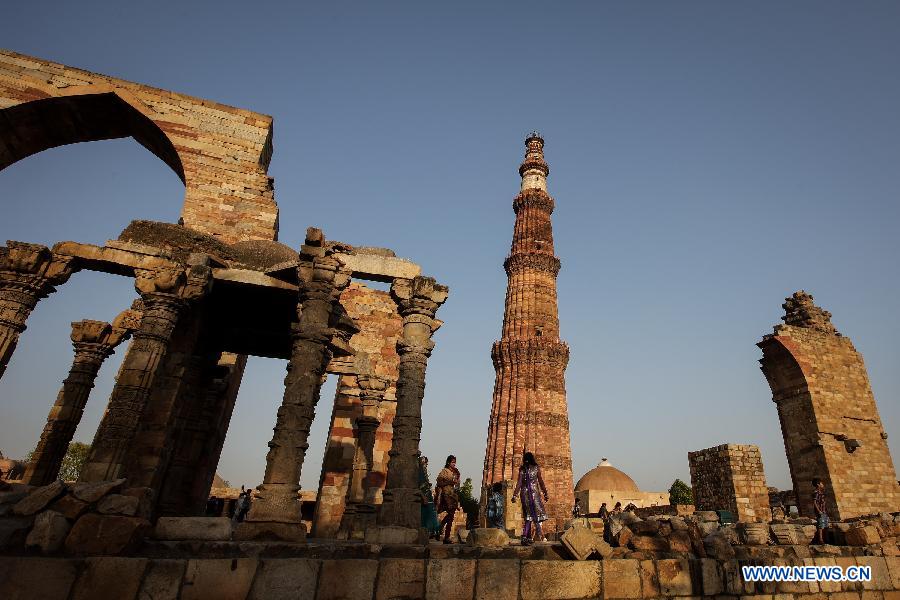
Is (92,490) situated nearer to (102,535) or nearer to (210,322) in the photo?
(102,535)

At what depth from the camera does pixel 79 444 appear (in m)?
39.0

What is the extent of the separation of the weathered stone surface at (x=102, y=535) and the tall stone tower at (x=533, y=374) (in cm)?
2170

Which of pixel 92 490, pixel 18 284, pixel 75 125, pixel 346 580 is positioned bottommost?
pixel 346 580

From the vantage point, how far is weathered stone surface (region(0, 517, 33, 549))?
151 inches

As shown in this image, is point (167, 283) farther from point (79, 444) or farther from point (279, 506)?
point (79, 444)

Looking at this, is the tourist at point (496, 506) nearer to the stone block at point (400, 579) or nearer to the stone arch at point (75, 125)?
the stone block at point (400, 579)

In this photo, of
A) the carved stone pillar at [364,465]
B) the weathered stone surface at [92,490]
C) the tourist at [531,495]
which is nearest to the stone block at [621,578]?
the tourist at [531,495]

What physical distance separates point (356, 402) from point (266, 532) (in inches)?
339

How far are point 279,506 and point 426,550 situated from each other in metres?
1.81

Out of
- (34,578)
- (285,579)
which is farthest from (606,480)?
(34,578)

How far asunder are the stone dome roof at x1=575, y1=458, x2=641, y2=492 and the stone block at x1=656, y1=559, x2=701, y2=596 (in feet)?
104

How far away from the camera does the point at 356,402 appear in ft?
44.7

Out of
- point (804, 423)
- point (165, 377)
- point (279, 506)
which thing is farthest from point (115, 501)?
point (804, 423)

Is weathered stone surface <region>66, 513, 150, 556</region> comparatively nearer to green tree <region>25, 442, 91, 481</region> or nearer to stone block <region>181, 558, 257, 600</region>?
stone block <region>181, 558, 257, 600</region>
